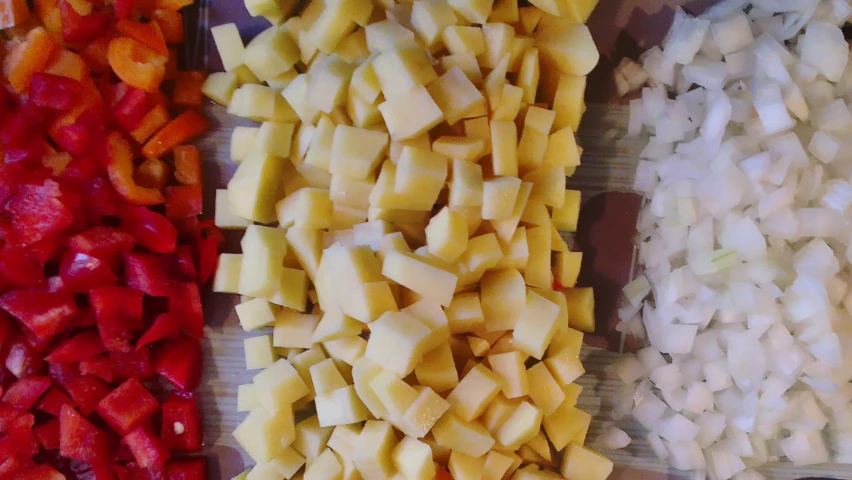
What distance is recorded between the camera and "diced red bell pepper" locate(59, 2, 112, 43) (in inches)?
50.4

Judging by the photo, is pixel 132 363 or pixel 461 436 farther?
pixel 132 363

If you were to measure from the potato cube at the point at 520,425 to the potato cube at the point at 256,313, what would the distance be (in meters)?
0.55

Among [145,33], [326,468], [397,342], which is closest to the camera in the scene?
Answer: [397,342]

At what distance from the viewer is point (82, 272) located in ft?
4.06

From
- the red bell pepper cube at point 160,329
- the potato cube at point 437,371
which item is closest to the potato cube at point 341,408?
the potato cube at point 437,371

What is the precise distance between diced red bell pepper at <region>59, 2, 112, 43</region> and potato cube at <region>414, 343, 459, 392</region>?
3.35 feet

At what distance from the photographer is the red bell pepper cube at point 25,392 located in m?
1.26

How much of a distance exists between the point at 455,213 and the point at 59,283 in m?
0.86

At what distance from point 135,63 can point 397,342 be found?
841 mm

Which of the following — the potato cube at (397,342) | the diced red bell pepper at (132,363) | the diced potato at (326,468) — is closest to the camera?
the potato cube at (397,342)

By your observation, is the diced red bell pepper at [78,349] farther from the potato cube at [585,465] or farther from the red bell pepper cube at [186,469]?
the potato cube at [585,465]

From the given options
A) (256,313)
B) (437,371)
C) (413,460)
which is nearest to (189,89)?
(256,313)

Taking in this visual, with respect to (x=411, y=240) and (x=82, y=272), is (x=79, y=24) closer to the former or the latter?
(x=82, y=272)

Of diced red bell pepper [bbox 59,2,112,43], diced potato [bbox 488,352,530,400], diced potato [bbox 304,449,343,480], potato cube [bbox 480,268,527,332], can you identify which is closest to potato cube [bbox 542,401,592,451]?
diced potato [bbox 488,352,530,400]
